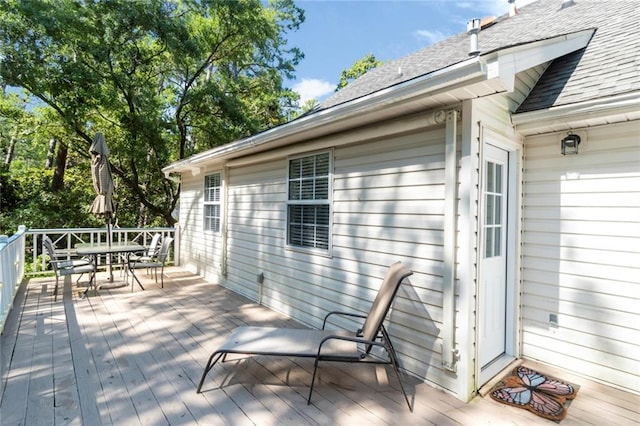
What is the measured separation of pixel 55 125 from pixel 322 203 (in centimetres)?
1115

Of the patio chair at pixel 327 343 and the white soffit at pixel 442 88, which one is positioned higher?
the white soffit at pixel 442 88

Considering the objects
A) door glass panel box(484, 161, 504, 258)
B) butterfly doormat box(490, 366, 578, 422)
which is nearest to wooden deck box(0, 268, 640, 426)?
butterfly doormat box(490, 366, 578, 422)

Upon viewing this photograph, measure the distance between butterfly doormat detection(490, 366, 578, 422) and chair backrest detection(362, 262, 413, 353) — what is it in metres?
1.10

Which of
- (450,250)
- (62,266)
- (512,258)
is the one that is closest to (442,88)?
(450,250)

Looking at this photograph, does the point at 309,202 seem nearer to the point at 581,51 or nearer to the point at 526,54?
the point at 526,54

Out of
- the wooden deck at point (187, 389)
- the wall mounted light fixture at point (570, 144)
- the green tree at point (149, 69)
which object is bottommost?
the wooden deck at point (187, 389)

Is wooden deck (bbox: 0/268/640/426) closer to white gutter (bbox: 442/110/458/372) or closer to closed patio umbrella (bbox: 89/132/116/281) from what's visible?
white gutter (bbox: 442/110/458/372)

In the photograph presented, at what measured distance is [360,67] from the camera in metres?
18.1

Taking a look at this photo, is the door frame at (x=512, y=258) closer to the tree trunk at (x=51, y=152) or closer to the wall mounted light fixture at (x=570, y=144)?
the wall mounted light fixture at (x=570, y=144)

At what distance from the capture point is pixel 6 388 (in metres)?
2.71

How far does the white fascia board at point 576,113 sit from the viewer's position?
2.59 m

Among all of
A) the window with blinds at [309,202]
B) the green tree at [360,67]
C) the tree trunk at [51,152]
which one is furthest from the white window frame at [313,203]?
the green tree at [360,67]

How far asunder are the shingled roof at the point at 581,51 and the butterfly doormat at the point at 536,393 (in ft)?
7.97

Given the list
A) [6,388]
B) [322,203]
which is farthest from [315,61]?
[6,388]
